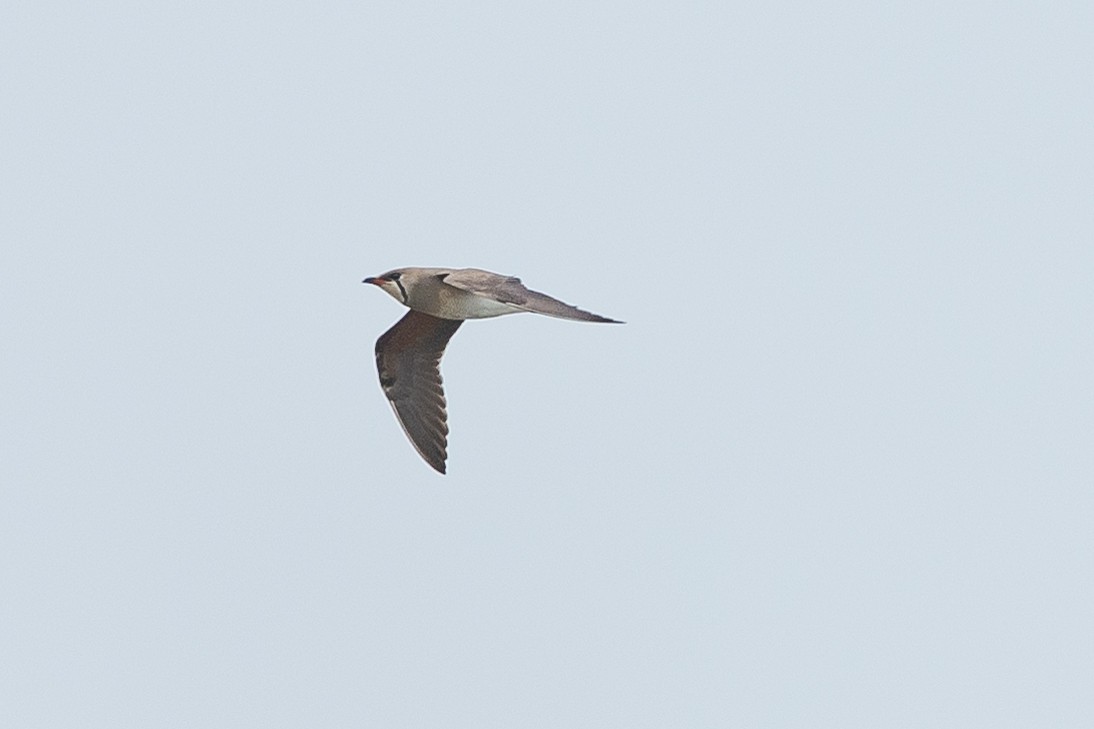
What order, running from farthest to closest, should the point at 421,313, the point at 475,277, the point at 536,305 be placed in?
the point at 421,313 → the point at 475,277 → the point at 536,305

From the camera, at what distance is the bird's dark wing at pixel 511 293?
19906mm

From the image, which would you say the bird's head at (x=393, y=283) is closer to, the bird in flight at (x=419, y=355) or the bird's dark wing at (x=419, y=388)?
the bird in flight at (x=419, y=355)

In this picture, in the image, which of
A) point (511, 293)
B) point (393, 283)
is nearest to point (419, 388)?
point (393, 283)

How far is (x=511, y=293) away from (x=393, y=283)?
2419 millimetres

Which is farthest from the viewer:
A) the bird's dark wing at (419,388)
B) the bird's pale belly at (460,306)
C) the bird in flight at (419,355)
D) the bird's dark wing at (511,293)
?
the bird's dark wing at (419,388)

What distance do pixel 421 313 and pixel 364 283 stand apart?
104 centimetres

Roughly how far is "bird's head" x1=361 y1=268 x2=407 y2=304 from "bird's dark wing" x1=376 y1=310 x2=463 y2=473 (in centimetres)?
175

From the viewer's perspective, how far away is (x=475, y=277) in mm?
22719

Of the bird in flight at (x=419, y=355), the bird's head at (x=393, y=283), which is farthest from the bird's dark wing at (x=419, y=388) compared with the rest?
the bird's head at (x=393, y=283)

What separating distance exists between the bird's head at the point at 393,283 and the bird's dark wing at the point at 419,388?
1754 millimetres

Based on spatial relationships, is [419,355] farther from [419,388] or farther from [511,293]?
[511,293]

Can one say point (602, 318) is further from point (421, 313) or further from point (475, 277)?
point (421, 313)

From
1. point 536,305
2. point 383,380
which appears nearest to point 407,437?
point 383,380

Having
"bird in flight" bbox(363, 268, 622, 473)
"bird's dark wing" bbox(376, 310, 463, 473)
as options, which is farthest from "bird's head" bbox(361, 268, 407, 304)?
"bird's dark wing" bbox(376, 310, 463, 473)
